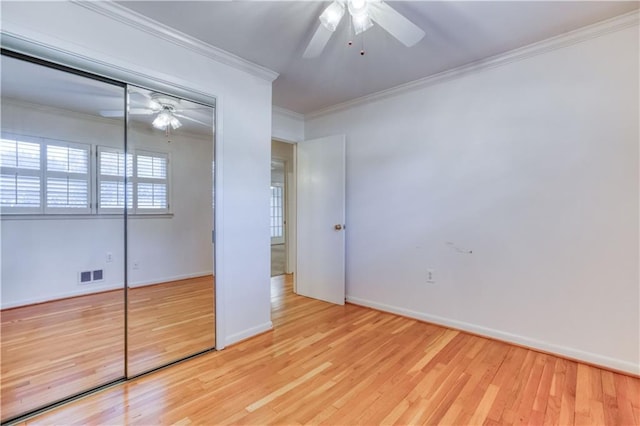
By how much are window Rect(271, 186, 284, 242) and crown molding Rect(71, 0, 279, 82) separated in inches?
255

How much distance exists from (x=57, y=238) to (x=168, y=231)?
1.40m

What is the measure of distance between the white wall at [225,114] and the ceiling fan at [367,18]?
110cm

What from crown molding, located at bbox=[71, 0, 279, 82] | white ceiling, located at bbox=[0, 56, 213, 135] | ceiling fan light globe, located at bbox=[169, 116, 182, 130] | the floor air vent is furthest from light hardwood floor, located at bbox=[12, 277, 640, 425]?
crown molding, located at bbox=[71, 0, 279, 82]

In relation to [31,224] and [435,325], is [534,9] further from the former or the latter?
[31,224]

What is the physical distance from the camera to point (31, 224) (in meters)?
3.36

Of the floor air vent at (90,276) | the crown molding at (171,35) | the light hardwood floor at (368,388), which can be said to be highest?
the crown molding at (171,35)

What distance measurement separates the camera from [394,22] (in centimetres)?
166

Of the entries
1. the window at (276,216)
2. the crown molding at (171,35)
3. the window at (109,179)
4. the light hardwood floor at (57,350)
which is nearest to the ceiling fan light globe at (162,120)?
the crown molding at (171,35)

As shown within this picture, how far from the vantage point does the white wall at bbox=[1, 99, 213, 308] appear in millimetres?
3049

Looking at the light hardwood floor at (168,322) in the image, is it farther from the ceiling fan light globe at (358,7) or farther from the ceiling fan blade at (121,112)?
the ceiling fan light globe at (358,7)

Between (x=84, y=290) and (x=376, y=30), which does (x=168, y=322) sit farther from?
(x=376, y=30)

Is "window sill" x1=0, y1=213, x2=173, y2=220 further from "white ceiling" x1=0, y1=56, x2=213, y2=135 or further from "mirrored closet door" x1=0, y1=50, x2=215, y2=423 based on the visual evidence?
"white ceiling" x1=0, y1=56, x2=213, y2=135

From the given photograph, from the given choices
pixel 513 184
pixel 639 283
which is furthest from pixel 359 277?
pixel 639 283

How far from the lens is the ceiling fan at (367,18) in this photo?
5.20ft
